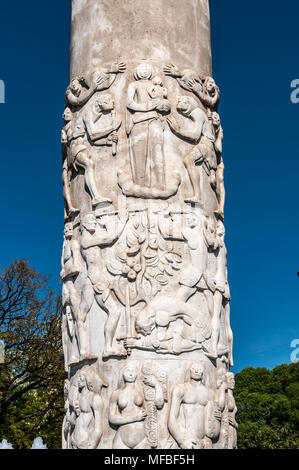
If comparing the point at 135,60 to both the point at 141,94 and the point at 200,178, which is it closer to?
the point at 141,94

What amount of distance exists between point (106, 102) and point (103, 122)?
244 millimetres

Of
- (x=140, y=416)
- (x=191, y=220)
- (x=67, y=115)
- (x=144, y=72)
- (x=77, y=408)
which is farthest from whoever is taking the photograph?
(x=67, y=115)

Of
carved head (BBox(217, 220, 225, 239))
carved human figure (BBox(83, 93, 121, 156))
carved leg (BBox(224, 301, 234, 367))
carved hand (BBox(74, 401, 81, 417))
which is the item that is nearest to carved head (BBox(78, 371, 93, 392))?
carved hand (BBox(74, 401, 81, 417))

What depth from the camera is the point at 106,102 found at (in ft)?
24.8

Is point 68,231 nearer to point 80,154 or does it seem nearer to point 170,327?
point 80,154

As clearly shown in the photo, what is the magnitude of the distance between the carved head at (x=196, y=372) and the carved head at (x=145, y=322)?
0.62 m

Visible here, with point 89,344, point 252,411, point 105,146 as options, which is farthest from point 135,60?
point 252,411

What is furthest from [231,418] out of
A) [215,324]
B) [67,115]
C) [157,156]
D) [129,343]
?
[67,115]

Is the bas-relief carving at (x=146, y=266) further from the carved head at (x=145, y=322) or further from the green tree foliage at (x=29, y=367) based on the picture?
the green tree foliage at (x=29, y=367)

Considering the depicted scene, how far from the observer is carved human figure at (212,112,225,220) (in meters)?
8.04

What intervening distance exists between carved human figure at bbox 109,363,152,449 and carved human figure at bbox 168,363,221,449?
1.05ft

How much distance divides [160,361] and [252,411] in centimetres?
3241

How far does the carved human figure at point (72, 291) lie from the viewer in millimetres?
7051

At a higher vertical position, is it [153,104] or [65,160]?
[153,104]
